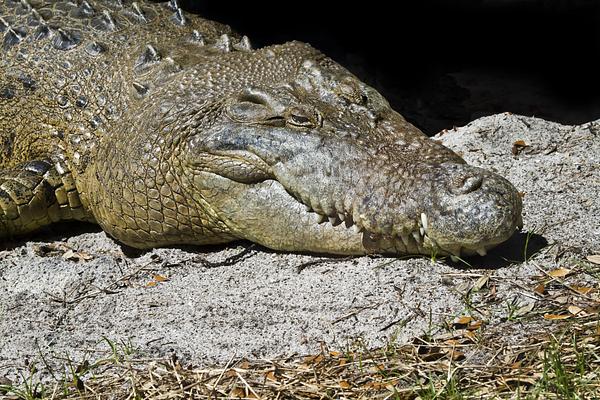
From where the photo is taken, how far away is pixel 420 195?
3.94 metres

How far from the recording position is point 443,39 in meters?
8.70

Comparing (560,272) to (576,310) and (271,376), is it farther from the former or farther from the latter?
(271,376)

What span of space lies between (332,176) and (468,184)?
665 mm

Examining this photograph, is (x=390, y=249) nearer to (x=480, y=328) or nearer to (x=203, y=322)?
(x=480, y=328)

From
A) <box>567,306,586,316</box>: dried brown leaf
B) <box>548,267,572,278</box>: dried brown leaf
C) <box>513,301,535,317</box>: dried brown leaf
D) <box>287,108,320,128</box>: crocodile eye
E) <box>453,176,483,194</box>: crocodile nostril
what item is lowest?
<box>513,301,535,317</box>: dried brown leaf

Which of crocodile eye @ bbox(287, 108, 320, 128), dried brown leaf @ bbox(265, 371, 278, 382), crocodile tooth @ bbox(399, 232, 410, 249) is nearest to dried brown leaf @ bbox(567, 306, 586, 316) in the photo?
crocodile tooth @ bbox(399, 232, 410, 249)

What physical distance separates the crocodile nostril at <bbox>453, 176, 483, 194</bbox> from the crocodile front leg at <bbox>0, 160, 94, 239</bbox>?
2.49 metres

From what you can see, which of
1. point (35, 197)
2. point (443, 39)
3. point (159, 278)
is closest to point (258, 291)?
point (159, 278)

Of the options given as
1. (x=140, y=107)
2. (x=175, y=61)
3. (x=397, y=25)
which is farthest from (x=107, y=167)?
(x=397, y=25)

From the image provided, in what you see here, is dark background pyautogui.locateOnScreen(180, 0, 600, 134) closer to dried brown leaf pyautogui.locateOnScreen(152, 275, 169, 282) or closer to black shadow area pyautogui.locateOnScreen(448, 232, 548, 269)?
black shadow area pyautogui.locateOnScreen(448, 232, 548, 269)

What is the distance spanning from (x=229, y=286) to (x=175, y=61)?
1.47m

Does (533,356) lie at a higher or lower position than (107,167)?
lower

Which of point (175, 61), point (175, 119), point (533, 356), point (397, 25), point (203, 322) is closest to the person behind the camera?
point (533, 356)

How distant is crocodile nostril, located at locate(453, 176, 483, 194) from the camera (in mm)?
3844
